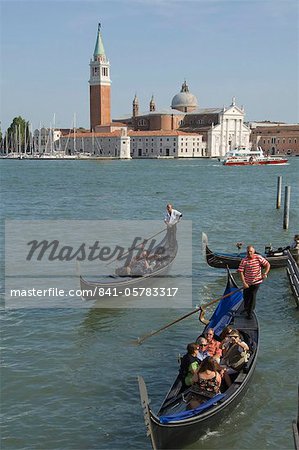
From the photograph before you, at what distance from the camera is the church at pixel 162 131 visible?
283ft

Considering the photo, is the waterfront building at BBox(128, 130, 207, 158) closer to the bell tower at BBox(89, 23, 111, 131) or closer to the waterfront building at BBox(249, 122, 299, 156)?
the bell tower at BBox(89, 23, 111, 131)

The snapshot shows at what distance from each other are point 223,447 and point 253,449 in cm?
25

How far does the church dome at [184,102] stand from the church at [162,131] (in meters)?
5.51

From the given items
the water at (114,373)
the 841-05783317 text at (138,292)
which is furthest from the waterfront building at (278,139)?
the 841-05783317 text at (138,292)

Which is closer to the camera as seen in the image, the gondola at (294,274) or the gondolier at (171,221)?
the gondola at (294,274)

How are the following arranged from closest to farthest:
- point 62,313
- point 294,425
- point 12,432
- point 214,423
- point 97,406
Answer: point 294,425
point 214,423
point 12,432
point 97,406
point 62,313

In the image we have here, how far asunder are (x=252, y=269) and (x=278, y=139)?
92.3 meters

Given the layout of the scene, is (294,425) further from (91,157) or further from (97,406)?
(91,157)

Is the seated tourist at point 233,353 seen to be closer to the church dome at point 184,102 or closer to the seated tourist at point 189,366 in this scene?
the seated tourist at point 189,366

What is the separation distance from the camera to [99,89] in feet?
286

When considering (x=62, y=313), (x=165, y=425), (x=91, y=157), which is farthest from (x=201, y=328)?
(x=91, y=157)

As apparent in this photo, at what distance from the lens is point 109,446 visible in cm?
493

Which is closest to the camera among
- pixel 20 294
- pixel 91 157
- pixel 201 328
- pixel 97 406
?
pixel 97 406

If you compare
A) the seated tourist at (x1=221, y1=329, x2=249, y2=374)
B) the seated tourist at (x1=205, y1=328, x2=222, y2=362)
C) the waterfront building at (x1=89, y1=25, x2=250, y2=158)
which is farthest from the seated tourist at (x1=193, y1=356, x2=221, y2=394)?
the waterfront building at (x1=89, y1=25, x2=250, y2=158)
